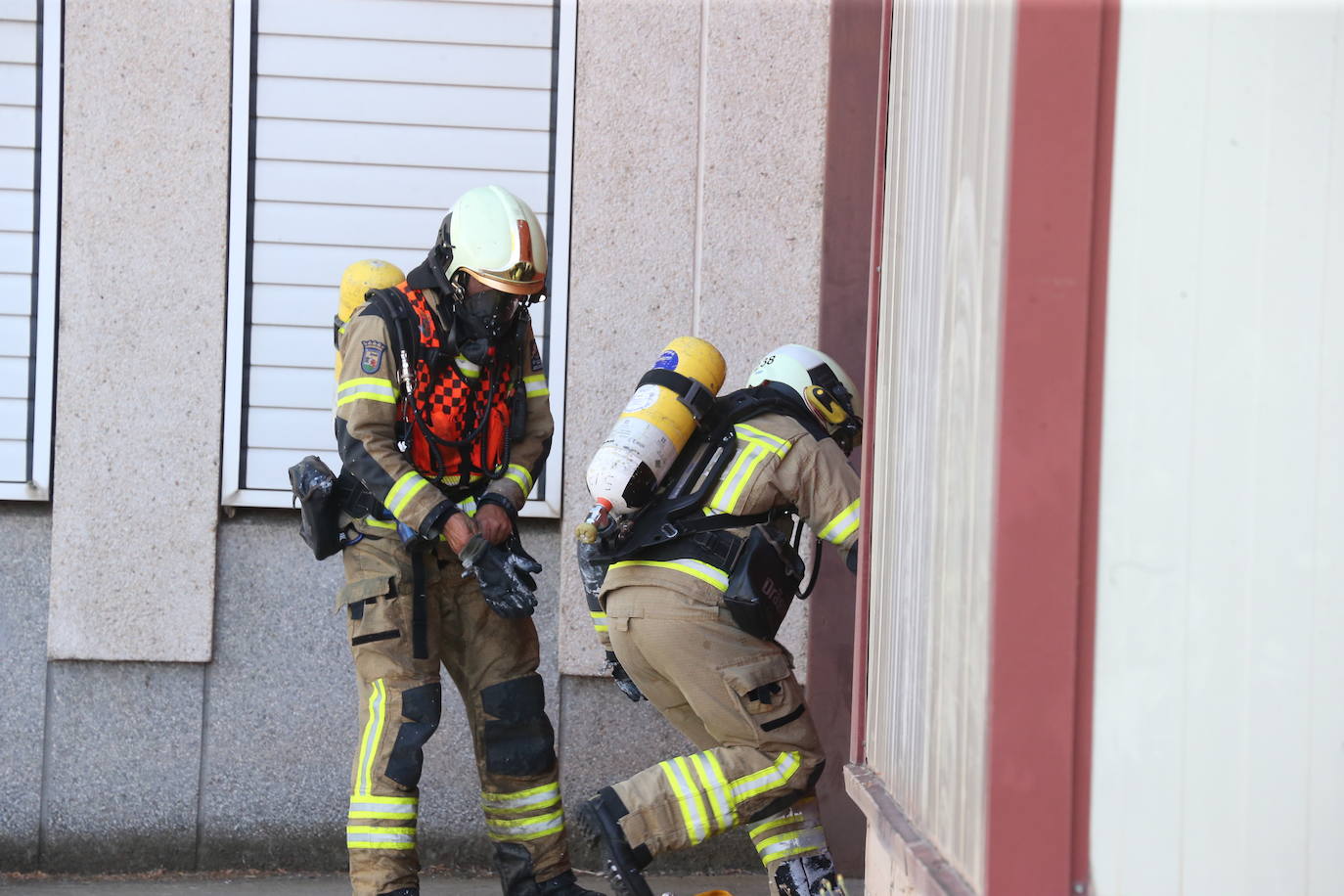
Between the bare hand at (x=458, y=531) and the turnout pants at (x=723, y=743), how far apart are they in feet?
1.58

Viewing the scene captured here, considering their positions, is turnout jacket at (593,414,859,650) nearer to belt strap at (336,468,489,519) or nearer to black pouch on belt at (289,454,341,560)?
belt strap at (336,468,489,519)

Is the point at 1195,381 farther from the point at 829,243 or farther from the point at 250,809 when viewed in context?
the point at 250,809

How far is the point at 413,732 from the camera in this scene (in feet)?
12.3

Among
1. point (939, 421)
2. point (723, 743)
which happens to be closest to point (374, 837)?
point (723, 743)

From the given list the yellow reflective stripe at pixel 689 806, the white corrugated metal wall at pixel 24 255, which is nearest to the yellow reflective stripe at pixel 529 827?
the yellow reflective stripe at pixel 689 806

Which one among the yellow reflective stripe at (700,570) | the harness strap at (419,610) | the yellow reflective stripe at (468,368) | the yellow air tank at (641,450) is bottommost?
the harness strap at (419,610)

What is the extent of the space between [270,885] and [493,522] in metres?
1.83

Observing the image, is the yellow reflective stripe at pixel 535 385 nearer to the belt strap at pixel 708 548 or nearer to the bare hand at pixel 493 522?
the bare hand at pixel 493 522

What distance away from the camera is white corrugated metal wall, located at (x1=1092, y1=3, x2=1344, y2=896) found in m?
1.80

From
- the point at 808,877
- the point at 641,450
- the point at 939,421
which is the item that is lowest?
the point at 808,877

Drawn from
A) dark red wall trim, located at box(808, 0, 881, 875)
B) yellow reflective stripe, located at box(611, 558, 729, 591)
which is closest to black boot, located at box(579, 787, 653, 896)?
yellow reflective stripe, located at box(611, 558, 729, 591)

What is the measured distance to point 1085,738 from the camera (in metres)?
1.83

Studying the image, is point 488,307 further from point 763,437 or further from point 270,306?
point 270,306

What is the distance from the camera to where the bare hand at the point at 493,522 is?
12.7ft
